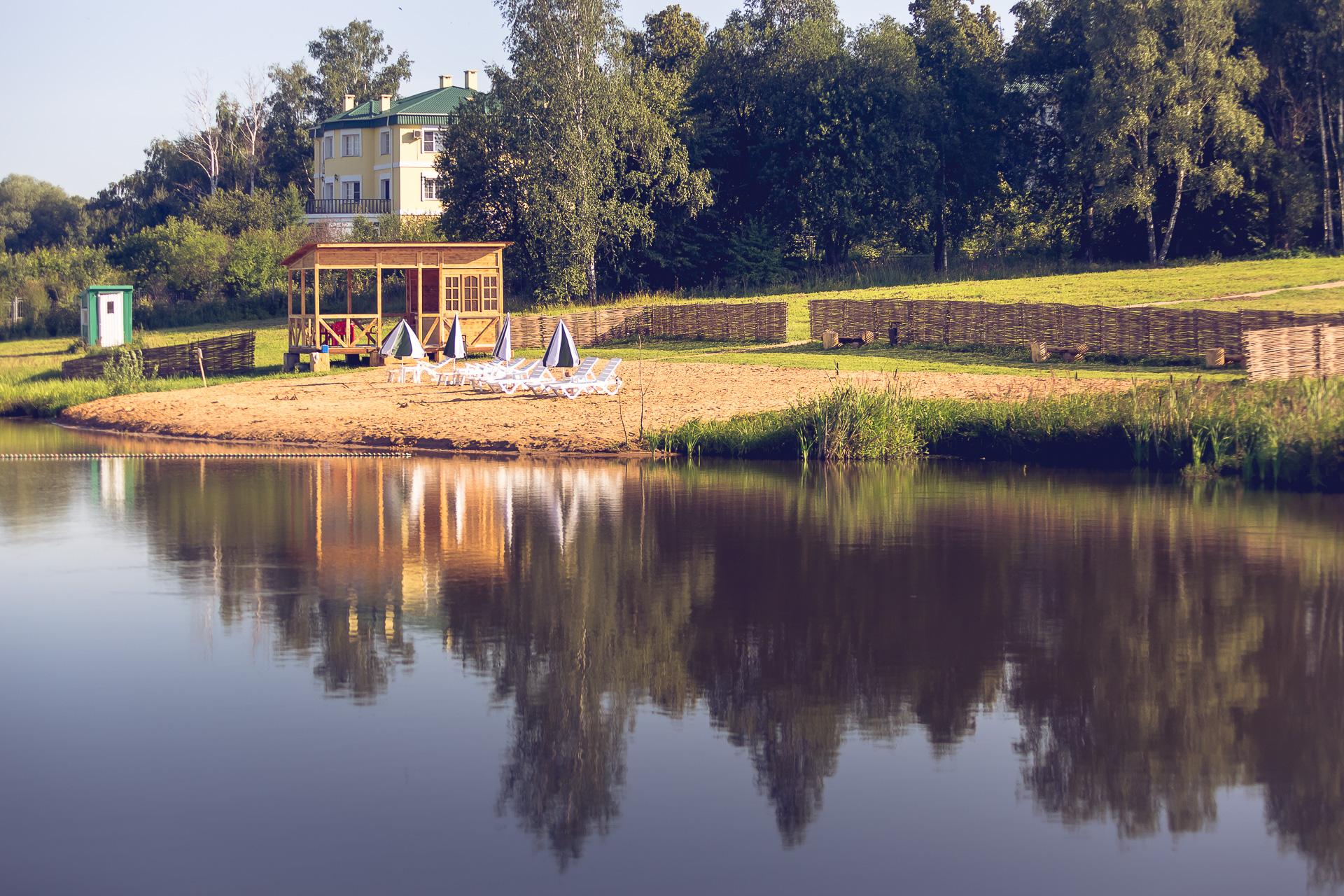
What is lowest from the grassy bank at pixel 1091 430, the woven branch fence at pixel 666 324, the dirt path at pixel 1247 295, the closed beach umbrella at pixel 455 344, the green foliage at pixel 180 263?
the grassy bank at pixel 1091 430

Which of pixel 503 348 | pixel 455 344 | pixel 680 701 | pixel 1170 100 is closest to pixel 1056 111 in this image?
pixel 1170 100

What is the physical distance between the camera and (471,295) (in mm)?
43375

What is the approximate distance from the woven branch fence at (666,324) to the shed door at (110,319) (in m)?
14.4

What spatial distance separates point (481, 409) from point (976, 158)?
36.4m

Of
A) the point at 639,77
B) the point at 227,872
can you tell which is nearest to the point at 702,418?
the point at 227,872

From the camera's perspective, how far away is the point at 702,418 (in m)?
29.2

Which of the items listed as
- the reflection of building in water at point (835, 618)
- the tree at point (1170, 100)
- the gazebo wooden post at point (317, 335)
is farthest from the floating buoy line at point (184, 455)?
the tree at point (1170, 100)

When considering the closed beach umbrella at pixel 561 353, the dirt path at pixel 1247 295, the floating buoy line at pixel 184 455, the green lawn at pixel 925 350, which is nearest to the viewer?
the floating buoy line at pixel 184 455

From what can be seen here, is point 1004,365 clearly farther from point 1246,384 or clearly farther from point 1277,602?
point 1277,602

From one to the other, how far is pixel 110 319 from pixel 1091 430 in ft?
113

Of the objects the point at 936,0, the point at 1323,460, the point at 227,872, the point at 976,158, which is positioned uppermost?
the point at 936,0

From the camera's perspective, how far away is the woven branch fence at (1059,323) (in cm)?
3322

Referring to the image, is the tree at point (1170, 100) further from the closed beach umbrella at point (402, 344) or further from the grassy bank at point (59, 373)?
the grassy bank at point (59, 373)

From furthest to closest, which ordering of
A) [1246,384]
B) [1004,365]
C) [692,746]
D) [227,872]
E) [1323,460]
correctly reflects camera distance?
[1004,365] < [1246,384] < [1323,460] < [692,746] < [227,872]
